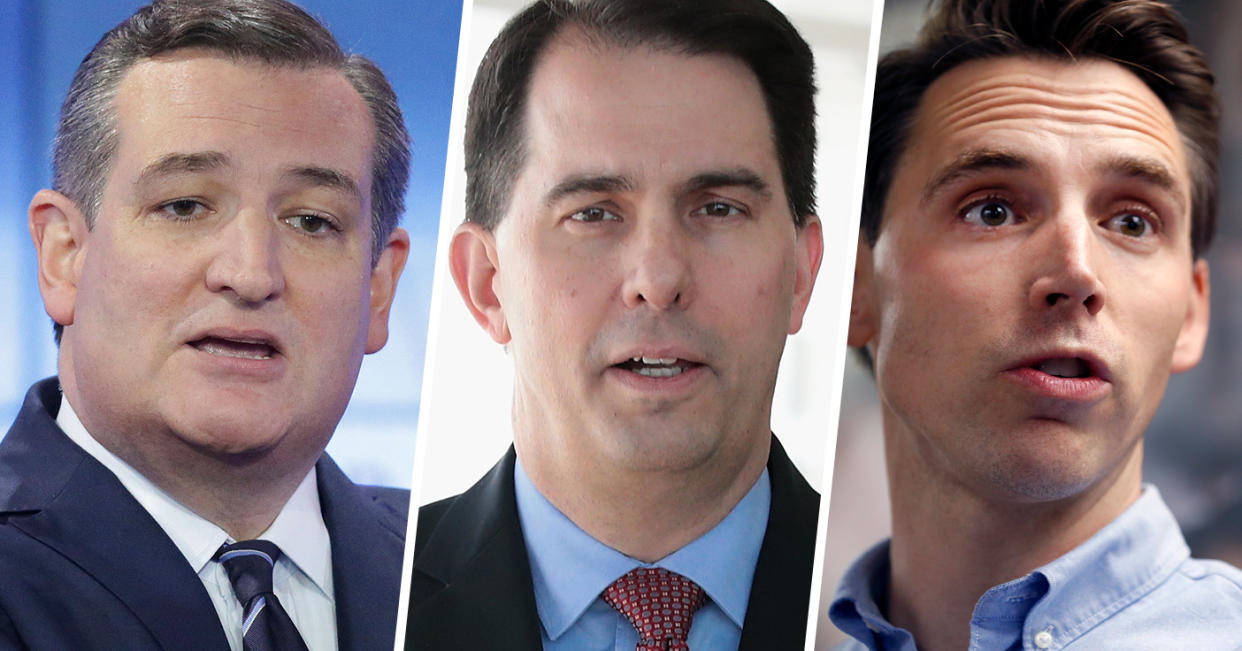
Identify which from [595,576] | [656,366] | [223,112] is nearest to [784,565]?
[595,576]

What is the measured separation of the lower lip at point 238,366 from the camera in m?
1.99

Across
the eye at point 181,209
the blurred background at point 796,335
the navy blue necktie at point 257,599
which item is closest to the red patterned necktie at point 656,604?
the blurred background at point 796,335

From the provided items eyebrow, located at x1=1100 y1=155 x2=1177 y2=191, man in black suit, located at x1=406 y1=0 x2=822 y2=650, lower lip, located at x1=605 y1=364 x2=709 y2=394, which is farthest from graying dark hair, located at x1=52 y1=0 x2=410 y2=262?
eyebrow, located at x1=1100 y1=155 x2=1177 y2=191

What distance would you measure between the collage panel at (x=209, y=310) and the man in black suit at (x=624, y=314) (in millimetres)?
178

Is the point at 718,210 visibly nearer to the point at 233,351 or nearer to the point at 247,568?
the point at 233,351

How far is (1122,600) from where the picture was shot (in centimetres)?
219

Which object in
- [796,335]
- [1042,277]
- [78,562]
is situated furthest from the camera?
[796,335]

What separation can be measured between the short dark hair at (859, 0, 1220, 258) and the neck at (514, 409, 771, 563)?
695 mm

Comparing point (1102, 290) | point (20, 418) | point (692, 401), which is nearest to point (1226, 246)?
point (1102, 290)

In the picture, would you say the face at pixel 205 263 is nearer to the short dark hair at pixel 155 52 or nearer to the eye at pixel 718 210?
the short dark hair at pixel 155 52

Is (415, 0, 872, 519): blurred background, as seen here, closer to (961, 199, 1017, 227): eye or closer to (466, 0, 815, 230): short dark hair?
(466, 0, 815, 230): short dark hair

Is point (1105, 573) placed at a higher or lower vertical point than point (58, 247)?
lower

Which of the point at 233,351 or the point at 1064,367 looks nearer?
the point at 233,351

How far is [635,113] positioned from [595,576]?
89 cm
